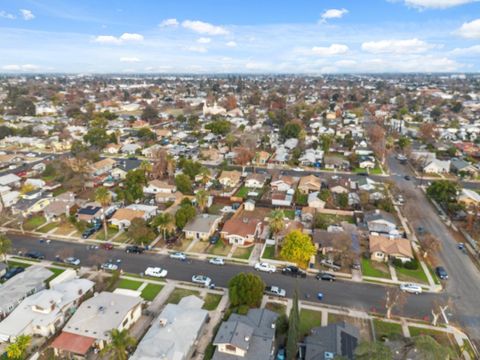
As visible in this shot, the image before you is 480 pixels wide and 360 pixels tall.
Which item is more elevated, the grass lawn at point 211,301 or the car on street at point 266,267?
the car on street at point 266,267

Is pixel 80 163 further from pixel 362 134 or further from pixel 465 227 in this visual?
A: pixel 362 134

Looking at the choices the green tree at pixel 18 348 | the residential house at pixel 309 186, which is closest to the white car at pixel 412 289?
the residential house at pixel 309 186

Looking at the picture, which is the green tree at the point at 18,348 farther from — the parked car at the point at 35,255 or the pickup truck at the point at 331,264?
the pickup truck at the point at 331,264

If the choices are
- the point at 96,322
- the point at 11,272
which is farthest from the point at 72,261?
the point at 96,322

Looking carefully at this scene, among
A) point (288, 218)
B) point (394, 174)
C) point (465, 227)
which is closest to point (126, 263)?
point (288, 218)

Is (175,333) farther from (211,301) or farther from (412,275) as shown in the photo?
(412,275)

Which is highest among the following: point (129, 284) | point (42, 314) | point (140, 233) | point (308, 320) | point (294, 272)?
point (140, 233)

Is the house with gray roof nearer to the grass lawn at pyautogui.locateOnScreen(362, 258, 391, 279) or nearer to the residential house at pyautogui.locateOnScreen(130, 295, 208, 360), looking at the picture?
the residential house at pyautogui.locateOnScreen(130, 295, 208, 360)
